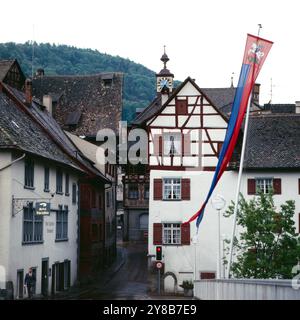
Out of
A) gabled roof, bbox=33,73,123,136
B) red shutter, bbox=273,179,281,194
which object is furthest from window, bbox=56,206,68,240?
gabled roof, bbox=33,73,123,136

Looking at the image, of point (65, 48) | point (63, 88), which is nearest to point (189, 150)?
point (63, 88)

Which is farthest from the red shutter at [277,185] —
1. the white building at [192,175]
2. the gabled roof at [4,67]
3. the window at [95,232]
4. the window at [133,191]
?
the gabled roof at [4,67]

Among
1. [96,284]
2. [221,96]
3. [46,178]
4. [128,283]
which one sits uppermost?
[221,96]

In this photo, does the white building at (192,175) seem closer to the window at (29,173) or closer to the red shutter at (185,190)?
the red shutter at (185,190)

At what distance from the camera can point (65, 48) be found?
461ft

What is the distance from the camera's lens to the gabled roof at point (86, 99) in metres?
65.3

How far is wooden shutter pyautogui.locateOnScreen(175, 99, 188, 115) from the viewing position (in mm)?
41312

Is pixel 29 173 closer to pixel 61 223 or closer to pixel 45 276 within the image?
pixel 45 276

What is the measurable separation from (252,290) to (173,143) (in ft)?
84.8

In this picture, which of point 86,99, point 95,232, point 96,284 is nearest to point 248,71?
point 96,284

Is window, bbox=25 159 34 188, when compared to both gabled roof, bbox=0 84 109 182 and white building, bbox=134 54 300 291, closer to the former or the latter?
gabled roof, bbox=0 84 109 182

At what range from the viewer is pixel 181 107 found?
41312 millimetres

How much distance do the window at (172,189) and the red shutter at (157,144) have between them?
5.80ft
